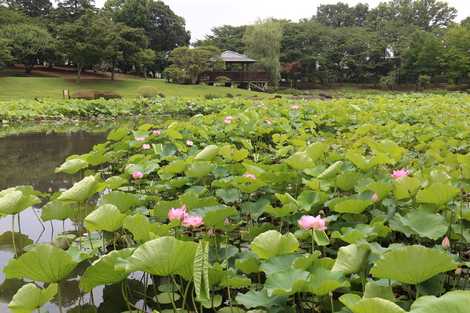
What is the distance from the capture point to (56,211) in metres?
2.49

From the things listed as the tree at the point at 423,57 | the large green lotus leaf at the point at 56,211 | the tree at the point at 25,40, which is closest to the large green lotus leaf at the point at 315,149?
the large green lotus leaf at the point at 56,211

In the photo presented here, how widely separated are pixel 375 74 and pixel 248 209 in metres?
35.7

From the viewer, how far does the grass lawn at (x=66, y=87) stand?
19.9 meters

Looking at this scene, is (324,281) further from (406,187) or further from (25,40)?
(25,40)

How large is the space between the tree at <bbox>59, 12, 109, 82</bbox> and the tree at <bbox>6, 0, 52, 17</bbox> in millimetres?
13524

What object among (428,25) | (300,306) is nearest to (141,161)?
(300,306)

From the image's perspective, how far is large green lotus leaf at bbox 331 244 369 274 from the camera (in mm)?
1403

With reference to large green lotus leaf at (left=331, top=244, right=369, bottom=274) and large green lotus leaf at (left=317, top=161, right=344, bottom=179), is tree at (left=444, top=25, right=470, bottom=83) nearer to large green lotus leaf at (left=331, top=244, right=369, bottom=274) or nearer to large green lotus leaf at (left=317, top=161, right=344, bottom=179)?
large green lotus leaf at (left=317, top=161, right=344, bottom=179)

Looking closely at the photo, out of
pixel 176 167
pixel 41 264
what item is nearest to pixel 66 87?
pixel 176 167

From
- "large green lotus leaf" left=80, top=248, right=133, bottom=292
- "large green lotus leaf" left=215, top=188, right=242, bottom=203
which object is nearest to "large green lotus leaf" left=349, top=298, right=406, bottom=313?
"large green lotus leaf" left=80, top=248, right=133, bottom=292

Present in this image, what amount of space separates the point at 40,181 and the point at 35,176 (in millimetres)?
311

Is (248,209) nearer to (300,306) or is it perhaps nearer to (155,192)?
(300,306)

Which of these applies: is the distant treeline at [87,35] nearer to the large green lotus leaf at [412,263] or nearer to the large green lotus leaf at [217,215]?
the large green lotus leaf at [217,215]

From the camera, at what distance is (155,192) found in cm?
316
